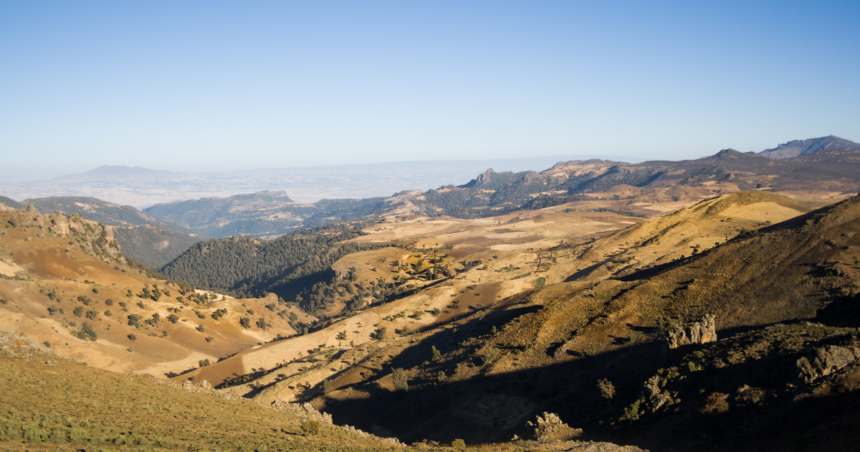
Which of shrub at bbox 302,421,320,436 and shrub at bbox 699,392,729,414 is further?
shrub at bbox 302,421,320,436

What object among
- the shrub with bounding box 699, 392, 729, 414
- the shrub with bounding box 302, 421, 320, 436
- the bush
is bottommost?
the bush

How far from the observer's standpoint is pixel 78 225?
11456cm

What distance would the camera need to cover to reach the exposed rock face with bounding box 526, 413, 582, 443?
28.6 m

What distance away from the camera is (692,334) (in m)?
35.0

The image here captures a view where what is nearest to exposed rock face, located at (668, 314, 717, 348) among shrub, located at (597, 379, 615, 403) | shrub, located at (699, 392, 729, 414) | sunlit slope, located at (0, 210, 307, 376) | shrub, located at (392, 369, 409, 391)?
shrub, located at (597, 379, 615, 403)

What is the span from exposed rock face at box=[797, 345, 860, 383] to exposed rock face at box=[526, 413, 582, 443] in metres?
12.9

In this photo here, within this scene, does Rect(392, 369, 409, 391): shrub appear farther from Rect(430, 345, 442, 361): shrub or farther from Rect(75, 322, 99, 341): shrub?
Rect(75, 322, 99, 341): shrub

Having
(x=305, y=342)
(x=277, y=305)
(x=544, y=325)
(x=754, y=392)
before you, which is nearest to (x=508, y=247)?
(x=277, y=305)

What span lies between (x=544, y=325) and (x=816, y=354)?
23.7 metres

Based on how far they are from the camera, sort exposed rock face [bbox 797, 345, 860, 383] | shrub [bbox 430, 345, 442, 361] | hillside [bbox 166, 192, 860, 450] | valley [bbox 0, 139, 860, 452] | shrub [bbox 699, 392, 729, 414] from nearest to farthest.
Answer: exposed rock face [bbox 797, 345, 860, 383] < valley [bbox 0, 139, 860, 452] < shrub [bbox 699, 392, 729, 414] < hillside [bbox 166, 192, 860, 450] < shrub [bbox 430, 345, 442, 361]

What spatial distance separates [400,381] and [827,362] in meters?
33.9

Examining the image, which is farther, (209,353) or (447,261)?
(447,261)

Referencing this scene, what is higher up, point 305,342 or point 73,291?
point 73,291

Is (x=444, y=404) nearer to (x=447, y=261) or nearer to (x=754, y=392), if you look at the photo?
(x=754, y=392)
